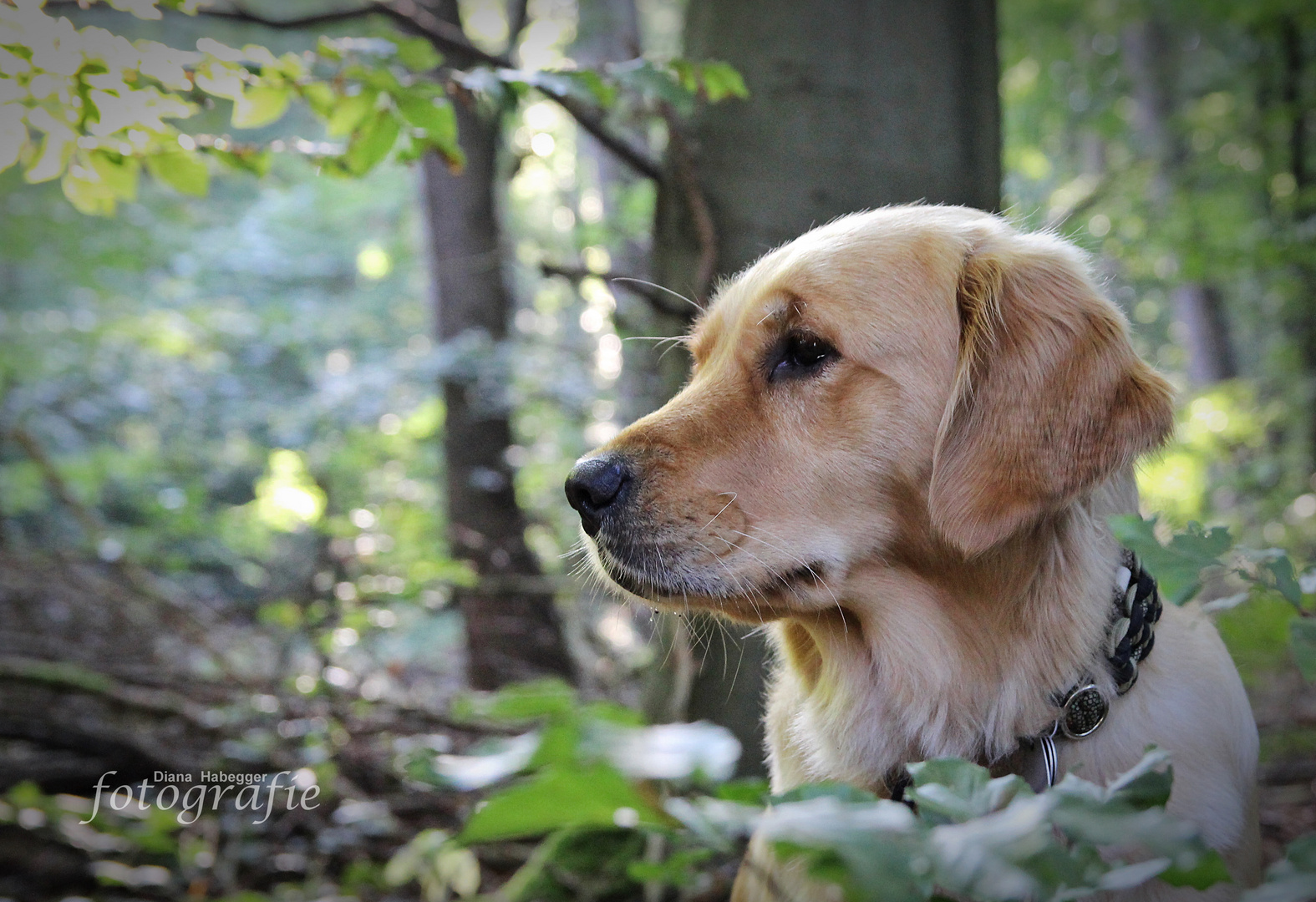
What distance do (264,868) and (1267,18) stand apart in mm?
8145

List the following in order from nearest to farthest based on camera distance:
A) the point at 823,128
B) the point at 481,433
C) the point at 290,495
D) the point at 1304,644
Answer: the point at 1304,644, the point at 823,128, the point at 290,495, the point at 481,433

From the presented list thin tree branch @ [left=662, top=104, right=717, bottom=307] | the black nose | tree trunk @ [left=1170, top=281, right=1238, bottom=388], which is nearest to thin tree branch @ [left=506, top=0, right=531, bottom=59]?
thin tree branch @ [left=662, top=104, right=717, bottom=307]

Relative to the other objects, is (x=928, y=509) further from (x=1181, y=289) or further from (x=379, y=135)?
(x=1181, y=289)

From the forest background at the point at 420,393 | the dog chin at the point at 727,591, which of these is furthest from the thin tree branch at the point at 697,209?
the dog chin at the point at 727,591

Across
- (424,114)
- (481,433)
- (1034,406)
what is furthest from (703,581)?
(481,433)

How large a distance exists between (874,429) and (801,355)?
25 cm

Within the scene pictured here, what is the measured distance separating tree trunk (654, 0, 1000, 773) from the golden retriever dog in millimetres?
783

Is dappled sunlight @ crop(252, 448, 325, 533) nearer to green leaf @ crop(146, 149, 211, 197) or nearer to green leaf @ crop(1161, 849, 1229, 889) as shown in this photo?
green leaf @ crop(146, 149, 211, 197)

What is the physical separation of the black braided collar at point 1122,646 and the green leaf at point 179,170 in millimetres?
2349

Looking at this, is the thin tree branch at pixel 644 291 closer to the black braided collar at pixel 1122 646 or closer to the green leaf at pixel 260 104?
the green leaf at pixel 260 104

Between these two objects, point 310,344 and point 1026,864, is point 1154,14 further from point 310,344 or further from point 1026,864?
point 1026,864

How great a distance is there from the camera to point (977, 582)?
197 cm

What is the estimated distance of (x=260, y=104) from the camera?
2273 mm

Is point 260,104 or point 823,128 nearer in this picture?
point 260,104
